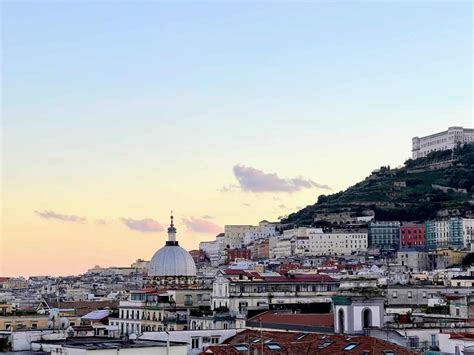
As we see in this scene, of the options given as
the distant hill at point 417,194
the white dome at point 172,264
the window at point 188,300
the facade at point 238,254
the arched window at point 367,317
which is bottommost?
the arched window at point 367,317

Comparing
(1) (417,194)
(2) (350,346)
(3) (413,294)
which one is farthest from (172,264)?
(1) (417,194)

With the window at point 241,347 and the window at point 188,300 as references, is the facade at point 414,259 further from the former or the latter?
the window at point 241,347

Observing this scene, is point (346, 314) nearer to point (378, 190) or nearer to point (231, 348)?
point (231, 348)

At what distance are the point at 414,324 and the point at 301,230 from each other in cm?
13089

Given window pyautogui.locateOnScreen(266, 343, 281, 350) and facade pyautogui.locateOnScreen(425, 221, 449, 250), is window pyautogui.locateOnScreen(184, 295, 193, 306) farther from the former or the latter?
facade pyautogui.locateOnScreen(425, 221, 449, 250)

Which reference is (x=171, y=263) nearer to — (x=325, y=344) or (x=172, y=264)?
(x=172, y=264)

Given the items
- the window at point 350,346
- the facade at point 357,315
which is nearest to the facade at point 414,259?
the facade at point 357,315

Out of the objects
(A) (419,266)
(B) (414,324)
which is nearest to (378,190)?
(A) (419,266)

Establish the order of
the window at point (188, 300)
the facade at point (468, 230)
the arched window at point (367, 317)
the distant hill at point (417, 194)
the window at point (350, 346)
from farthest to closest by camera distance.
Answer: the distant hill at point (417, 194) < the facade at point (468, 230) < the window at point (188, 300) < the arched window at point (367, 317) < the window at point (350, 346)

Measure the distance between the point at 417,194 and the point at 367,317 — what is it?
143544mm

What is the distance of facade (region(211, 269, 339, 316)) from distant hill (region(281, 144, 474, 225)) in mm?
99956

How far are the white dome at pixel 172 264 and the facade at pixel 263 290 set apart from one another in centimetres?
1338

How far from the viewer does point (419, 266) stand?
451 feet

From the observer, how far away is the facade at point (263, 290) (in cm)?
6325
